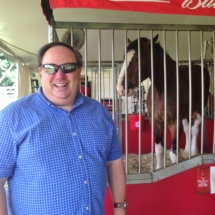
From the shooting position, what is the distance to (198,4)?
1.83 m

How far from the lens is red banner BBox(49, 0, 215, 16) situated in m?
1.74

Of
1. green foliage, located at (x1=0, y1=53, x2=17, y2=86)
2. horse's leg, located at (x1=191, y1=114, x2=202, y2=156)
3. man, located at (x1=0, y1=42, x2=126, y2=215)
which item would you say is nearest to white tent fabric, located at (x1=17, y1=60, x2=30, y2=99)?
green foliage, located at (x1=0, y1=53, x2=17, y2=86)

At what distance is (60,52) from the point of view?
993 mm

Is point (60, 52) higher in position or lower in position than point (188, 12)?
lower

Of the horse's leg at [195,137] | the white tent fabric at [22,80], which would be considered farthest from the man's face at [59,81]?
the white tent fabric at [22,80]

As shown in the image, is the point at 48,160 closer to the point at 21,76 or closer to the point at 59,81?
the point at 59,81

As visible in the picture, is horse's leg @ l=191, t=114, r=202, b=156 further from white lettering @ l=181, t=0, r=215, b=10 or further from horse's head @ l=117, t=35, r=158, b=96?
white lettering @ l=181, t=0, r=215, b=10

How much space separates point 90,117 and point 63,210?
380mm

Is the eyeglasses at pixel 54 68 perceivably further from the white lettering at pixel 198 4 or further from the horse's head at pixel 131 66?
the white lettering at pixel 198 4

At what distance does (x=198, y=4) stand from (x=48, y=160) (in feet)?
5.31

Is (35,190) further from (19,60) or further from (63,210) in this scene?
(19,60)

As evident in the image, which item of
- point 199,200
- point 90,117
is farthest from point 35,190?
point 199,200

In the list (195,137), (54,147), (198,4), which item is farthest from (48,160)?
(195,137)

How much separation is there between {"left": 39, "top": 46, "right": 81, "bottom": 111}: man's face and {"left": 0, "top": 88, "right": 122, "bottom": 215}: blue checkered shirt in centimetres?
4
